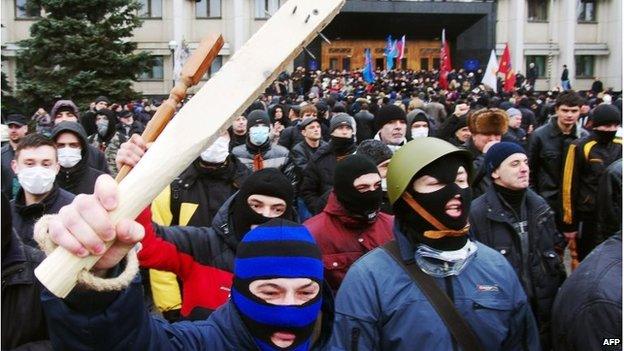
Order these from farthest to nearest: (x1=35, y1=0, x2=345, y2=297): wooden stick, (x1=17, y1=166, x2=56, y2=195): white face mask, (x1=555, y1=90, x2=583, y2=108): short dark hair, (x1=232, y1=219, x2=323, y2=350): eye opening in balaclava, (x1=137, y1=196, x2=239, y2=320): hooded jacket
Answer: (x1=555, y1=90, x2=583, y2=108): short dark hair
(x1=17, y1=166, x2=56, y2=195): white face mask
(x1=137, y1=196, x2=239, y2=320): hooded jacket
(x1=232, y1=219, x2=323, y2=350): eye opening in balaclava
(x1=35, y1=0, x2=345, y2=297): wooden stick

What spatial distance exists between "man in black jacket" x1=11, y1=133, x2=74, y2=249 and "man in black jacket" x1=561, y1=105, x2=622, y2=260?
436 cm

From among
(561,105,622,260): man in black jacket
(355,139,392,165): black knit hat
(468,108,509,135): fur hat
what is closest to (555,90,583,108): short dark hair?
(561,105,622,260): man in black jacket

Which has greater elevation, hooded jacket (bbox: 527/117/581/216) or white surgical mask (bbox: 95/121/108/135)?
white surgical mask (bbox: 95/121/108/135)

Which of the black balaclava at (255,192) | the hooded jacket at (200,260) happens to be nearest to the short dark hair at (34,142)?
the hooded jacket at (200,260)

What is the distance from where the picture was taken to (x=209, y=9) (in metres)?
39.2

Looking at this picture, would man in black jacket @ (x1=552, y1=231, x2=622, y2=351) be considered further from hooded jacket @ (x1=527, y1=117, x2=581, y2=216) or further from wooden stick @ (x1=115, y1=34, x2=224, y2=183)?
hooded jacket @ (x1=527, y1=117, x2=581, y2=216)

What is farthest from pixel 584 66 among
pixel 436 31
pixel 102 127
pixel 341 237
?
pixel 341 237

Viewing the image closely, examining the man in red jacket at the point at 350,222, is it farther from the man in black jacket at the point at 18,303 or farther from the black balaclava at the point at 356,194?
the man in black jacket at the point at 18,303

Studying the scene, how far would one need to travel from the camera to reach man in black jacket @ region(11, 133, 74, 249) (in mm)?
4309

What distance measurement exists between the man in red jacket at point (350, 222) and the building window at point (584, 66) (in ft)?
142

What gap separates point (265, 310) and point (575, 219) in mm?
4916

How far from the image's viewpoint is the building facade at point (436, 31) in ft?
126

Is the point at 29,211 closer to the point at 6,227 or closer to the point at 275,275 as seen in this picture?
the point at 6,227

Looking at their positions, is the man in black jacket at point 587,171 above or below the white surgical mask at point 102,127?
below
